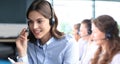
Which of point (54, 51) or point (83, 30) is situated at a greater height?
point (83, 30)

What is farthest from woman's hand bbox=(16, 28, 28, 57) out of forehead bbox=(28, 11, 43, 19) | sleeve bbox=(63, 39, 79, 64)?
sleeve bbox=(63, 39, 79, 64)

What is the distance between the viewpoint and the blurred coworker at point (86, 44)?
2064mm

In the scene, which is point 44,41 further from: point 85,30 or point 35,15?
point 85,30

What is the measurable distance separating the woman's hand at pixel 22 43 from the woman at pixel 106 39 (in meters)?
0.51

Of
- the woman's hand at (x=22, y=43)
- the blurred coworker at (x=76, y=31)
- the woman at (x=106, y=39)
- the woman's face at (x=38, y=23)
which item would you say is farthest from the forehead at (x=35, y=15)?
the woman at (x=106, y=39)

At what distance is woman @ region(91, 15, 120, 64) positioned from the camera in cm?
204

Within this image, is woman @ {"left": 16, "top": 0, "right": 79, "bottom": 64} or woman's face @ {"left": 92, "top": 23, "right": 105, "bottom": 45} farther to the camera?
woman's face @ {"left": 92, "top": 23, "right": 105, "bottom": 45}

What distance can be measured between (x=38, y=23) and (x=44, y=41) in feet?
0.47

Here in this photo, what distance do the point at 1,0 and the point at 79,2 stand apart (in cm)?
58

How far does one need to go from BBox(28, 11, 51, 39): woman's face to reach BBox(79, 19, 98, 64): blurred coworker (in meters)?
0.27

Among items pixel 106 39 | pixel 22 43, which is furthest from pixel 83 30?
pixel 22 43

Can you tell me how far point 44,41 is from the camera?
202cm

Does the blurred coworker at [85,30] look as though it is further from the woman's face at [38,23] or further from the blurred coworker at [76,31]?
the woman's face at [38,23]

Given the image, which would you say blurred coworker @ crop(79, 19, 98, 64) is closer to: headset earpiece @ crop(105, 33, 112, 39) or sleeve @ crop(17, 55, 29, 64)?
headset earpiece @ crop(105, 33, 112, 39)
